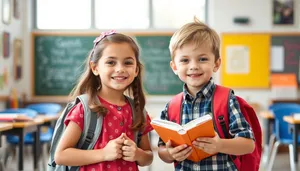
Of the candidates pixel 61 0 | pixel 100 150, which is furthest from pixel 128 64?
pixel 61 0

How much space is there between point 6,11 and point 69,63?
1.36 m

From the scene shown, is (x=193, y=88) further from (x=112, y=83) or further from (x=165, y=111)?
(x=112, y=83)

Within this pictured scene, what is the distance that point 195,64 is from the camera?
1.54m

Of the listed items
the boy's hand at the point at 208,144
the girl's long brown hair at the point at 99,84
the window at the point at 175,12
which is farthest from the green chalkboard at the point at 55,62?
the boy's hand at the point at 208,144

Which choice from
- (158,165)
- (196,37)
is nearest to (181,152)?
(196,37)

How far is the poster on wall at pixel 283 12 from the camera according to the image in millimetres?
6746

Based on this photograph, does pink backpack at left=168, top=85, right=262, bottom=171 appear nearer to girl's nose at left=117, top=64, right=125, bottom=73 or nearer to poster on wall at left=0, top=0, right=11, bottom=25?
girl's nose at left=117, top=64, right=125, bottom=73

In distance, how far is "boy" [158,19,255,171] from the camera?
1.48 m

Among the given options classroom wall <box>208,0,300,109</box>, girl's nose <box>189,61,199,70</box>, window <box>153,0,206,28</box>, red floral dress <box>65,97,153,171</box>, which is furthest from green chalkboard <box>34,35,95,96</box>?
girl's nose <box>189,61,199,70</box>

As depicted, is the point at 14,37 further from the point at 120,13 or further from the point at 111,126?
the point at 111,126

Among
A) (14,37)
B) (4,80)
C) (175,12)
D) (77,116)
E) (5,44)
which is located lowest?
(4,80)

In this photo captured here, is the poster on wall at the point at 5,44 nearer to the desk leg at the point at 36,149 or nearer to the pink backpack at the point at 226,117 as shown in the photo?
the desk leg at the point at 36,149

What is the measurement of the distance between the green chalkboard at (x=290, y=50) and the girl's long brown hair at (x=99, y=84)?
5458mm

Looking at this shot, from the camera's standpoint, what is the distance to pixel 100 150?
1.49 metres
